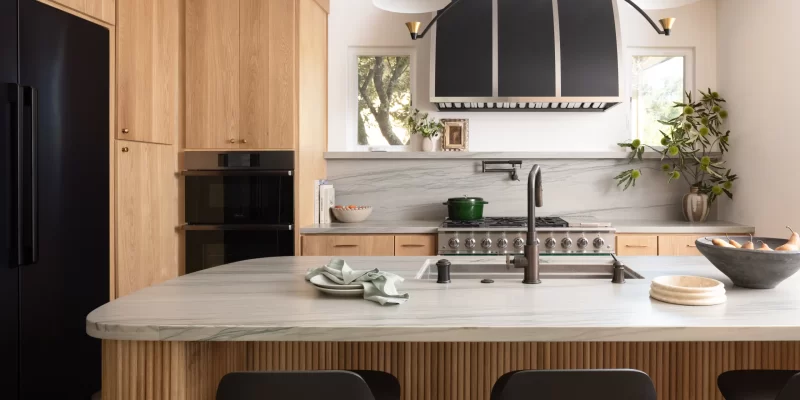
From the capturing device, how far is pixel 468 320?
1500mm

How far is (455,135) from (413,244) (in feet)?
3.47

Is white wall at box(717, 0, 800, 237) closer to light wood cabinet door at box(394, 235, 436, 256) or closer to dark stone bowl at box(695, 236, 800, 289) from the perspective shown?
dark stone bowl at box(695, 236, 800, 289)

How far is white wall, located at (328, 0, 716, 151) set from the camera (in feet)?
15.1

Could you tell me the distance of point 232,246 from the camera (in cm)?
400

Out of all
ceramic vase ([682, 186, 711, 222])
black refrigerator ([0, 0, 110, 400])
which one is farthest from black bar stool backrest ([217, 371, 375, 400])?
ceramic vase ([682, 186, 711, 222])

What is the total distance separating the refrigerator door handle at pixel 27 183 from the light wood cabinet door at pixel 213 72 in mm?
1326

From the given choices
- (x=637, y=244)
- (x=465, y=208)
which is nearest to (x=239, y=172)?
(x=465, y=208)

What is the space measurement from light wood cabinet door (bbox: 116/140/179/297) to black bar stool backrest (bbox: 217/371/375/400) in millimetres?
2376

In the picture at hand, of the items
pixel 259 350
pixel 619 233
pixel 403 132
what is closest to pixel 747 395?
pixel 259 350

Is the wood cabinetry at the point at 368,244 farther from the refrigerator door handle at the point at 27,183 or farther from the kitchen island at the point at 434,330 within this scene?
the refrigerator door handle at the point at 27,183

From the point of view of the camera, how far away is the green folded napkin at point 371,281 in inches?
67.1

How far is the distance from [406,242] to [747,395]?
8.43 feet

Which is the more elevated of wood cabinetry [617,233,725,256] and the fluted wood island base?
wood cabinetry [617,233,725,256]

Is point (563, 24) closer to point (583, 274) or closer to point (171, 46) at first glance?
point (583, 274)
